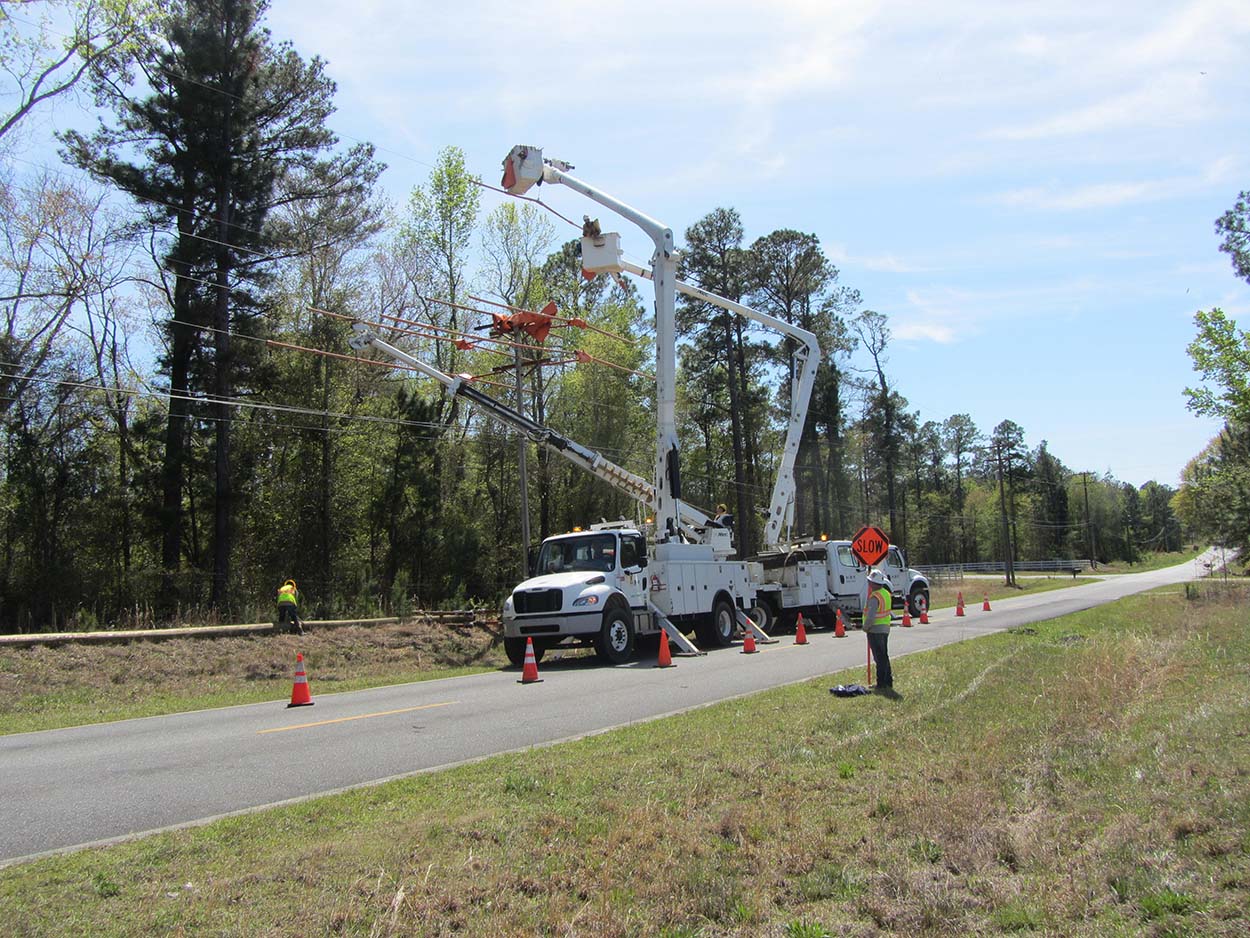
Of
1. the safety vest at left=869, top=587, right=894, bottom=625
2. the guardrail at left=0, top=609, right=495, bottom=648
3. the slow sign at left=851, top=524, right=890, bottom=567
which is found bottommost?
the guardrail at left=0, top=609, right=495, bottom=648

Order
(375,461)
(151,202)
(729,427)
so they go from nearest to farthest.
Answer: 1. (151,202)
2. (375,461)
3. (729,427)

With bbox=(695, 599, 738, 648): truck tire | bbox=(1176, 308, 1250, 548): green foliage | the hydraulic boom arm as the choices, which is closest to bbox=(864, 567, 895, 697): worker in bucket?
bbox=(695, 599, 738, 648): truck tire

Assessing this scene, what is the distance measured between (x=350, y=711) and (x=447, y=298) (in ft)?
96.3

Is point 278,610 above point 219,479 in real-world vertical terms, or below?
below

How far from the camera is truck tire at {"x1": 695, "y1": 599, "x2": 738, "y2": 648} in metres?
20.9

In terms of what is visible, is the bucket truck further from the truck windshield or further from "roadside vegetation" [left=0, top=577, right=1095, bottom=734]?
"roadside vegetation" [left=0, top=577, right=1095, bottom=734]

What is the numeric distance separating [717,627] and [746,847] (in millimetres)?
15536

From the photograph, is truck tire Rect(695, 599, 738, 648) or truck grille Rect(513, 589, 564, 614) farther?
truck tire Rect(695, 599, 738, 648)

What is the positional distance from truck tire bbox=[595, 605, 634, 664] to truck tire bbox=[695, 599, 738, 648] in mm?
3214

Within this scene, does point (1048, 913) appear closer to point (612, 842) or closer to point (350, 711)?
point (612, 842)

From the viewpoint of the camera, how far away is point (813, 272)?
5212 cm

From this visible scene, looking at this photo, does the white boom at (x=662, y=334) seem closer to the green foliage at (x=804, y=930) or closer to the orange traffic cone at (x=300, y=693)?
the orange traffic cone at (x=300, y=693)

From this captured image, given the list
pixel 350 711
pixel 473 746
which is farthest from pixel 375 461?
Answer: pixel 473 746

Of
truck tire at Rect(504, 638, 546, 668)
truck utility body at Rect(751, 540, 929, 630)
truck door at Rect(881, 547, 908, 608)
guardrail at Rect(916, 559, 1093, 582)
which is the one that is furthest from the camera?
guardrail at Rect(916, 559, 1093, 582)
